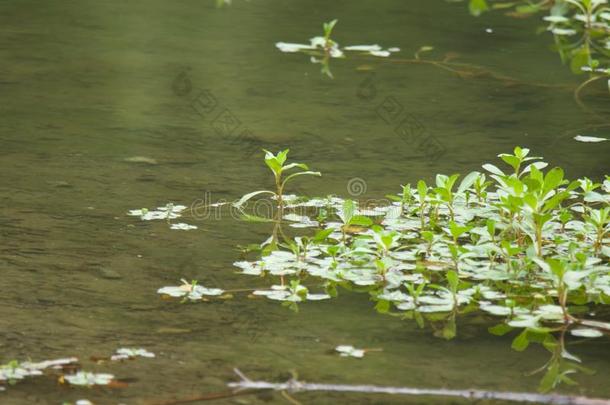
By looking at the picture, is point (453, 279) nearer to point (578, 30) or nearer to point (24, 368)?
point (24, 368)

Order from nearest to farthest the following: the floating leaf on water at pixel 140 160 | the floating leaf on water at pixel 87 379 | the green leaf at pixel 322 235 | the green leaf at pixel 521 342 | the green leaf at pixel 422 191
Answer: the floating leaf on water at pixel 87 379 → the green leaf at pixel 521 342 → the green leaf at pixel 322 235 → the green leaf at pixel 422 191 → the floating leaf on water at pixel 140 160

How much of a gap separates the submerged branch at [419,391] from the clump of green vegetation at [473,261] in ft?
0.41

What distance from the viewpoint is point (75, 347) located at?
2.52 meters

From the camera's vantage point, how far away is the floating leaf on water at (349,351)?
101 inches

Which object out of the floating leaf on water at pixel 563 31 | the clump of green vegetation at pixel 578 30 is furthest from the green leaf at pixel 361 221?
the floating leaf on water at pixel 563 31

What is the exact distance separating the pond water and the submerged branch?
0.03 meters

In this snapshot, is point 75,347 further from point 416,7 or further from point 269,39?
point 416,7

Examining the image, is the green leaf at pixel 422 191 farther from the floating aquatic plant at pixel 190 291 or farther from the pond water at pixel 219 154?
the floating aquatic plant at pixel 190 291

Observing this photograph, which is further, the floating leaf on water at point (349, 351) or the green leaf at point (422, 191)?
the green leaf at point (422, 191)

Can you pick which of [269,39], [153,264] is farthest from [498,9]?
[153,264]

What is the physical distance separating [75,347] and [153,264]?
0.60m

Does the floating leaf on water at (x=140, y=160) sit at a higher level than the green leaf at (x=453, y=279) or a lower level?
higher

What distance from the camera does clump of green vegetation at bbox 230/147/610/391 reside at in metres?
2.78

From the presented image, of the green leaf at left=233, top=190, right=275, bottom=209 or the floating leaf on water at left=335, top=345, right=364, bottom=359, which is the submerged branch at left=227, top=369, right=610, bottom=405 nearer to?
the floating leaf on water at left=335, top=345, right=364, bottom=359
